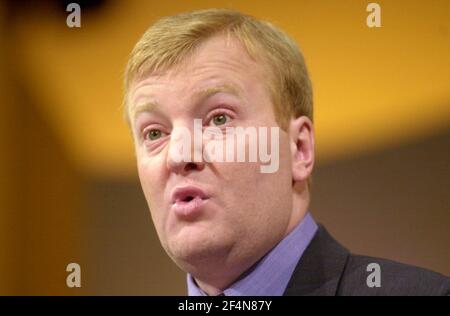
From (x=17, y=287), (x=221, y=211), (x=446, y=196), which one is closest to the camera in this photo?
(x=221, y=211)

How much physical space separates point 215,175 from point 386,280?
0.51m

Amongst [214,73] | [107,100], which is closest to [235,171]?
[214,73]

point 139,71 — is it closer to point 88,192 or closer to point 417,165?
point 88,192

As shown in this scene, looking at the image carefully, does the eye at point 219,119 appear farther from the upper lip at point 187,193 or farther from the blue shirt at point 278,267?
the blue shirt at point 278,267

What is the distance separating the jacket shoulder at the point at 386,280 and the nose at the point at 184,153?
46 centimetres

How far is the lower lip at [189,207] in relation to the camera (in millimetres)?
1834

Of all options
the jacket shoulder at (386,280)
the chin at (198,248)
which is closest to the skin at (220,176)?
the chin at (198,248)

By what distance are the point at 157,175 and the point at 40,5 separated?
2.30ft

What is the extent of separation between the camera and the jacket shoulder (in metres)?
1.90

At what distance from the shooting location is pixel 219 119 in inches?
74.4

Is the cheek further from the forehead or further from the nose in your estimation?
the forehead

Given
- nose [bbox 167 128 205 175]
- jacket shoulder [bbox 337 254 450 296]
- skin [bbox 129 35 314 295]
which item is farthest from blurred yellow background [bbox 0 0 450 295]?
nose [bbox 167 128 205 175]
